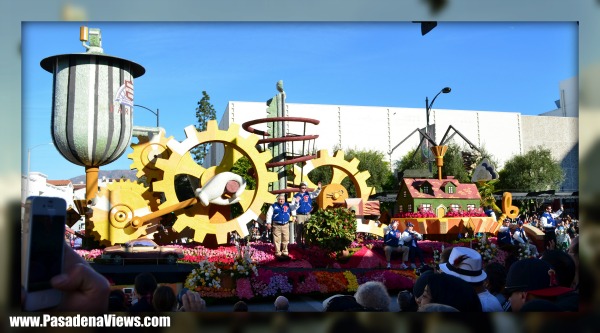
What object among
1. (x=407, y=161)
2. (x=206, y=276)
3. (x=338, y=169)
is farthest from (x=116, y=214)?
(x=407, y=161)

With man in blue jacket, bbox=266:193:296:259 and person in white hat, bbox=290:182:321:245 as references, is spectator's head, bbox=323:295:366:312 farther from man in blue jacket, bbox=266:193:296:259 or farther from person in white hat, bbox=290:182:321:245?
person in white hat, bbox=290:182:321:245

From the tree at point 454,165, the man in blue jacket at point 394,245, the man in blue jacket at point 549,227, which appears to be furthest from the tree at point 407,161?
the man in blue jacket at point 394,245

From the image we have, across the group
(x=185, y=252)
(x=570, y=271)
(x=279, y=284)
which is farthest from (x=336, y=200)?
(x=570, y=271)

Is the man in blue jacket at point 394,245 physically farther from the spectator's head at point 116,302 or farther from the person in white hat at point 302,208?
the spectator's head at point 116,302

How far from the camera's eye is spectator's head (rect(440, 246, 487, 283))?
16.1 feet

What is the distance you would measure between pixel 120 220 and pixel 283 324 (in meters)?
9.08

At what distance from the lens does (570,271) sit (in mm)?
5133

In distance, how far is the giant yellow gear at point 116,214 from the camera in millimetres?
12539

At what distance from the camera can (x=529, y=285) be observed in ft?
14.0

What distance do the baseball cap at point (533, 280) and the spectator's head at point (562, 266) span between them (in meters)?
0.62

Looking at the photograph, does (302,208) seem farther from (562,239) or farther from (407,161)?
(407,161)

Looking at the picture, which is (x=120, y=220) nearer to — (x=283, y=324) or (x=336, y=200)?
(x=336, y=200)

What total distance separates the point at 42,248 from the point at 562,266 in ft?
13.9

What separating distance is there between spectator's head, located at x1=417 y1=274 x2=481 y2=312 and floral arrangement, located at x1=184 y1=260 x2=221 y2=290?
19.6 feet
